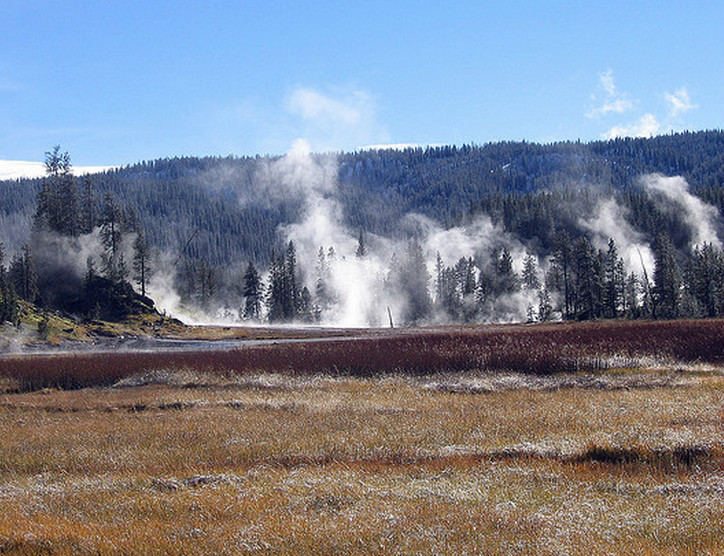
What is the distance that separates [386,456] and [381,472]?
2.02 metres

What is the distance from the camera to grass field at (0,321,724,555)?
11.1 meters

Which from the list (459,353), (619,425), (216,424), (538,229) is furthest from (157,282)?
(619,425)

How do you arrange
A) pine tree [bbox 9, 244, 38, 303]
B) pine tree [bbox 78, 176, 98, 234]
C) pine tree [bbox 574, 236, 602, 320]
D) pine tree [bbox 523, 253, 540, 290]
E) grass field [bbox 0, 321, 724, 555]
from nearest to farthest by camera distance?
grass field [bbox 0, 321, 724, 555], pine tree [bbox 9, 244, 38, 303], pine tree [bbox 574, 236, 602, 320], pine tree [bbox 78, 176, 98, 234], pine tree [bbox 523, 253, 540, 290]

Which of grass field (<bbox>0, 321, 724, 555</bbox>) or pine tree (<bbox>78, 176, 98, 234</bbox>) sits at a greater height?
pine tree (<bbox>78, 176, 98, 234</bbox>)

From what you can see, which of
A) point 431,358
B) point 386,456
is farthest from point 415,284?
point 386,456

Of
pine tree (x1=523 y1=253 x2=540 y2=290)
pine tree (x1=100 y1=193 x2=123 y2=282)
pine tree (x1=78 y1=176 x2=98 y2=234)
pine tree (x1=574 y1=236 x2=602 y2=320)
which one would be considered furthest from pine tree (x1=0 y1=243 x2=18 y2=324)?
pine tree (x1=523 y1=253 x2=540 y2=290)

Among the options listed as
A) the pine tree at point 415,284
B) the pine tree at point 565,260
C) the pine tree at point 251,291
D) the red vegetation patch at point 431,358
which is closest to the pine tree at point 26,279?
the red vegetation patch at point 431,358

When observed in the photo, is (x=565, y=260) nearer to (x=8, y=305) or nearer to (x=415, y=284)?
(x=415, y=284)

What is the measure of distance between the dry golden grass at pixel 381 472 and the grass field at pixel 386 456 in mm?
70

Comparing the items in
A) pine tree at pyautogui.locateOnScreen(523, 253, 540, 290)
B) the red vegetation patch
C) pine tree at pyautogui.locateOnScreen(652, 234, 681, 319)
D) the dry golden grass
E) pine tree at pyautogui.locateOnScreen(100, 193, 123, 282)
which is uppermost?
pine tree at pyautogui.locateOnScreen(100, 193, 123, 282)

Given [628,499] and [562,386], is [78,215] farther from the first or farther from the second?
[628,499]

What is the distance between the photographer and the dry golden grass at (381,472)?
10891mm

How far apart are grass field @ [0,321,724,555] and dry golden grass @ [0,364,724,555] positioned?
70 millimetres

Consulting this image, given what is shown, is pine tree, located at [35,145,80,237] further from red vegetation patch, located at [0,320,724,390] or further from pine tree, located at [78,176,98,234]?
red vegetation patch, located at [0,320,724,390]
